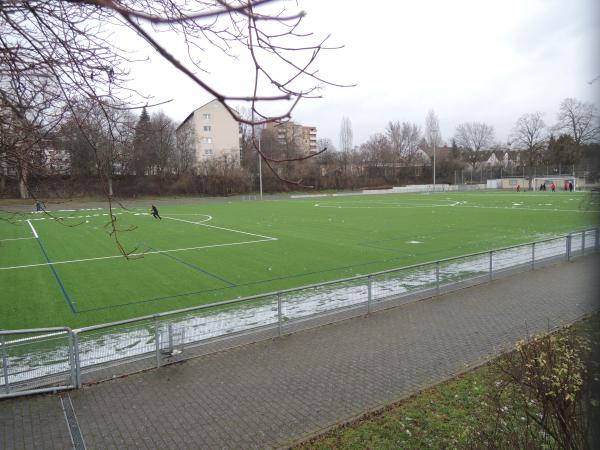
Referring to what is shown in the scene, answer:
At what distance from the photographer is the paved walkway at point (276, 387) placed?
5953 mm

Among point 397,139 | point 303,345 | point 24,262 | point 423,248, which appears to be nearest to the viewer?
point 303,345

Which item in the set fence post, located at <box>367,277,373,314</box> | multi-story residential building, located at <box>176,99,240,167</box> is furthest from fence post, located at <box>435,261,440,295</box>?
multi-story residential building, located at <box>176,99,240,167</box>

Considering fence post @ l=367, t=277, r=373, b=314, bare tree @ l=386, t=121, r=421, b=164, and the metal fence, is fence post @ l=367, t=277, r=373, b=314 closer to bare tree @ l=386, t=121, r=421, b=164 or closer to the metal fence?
the metal fence

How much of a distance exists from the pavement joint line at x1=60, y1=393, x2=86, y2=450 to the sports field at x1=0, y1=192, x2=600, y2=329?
8.21 feet

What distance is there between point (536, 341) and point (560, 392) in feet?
3.65

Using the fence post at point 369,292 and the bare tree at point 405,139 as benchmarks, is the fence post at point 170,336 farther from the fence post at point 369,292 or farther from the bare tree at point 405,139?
the bare tree at point 405,139

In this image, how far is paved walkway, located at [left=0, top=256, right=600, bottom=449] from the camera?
595 cm

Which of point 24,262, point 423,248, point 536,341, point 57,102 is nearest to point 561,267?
point 423,248

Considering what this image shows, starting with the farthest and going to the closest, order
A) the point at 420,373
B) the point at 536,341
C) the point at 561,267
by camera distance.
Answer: the point at 561,267
the point at 420,373
the point at 536,341

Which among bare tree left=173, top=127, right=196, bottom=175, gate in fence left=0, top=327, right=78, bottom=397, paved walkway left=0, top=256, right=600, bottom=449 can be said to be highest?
bare tree left=173, top=127, right=196, bottom=175

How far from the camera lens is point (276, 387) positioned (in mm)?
7215

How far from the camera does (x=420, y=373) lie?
7750mm

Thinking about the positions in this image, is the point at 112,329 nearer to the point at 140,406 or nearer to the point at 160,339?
the point at 160,339

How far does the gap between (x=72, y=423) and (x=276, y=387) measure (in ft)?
9.86
